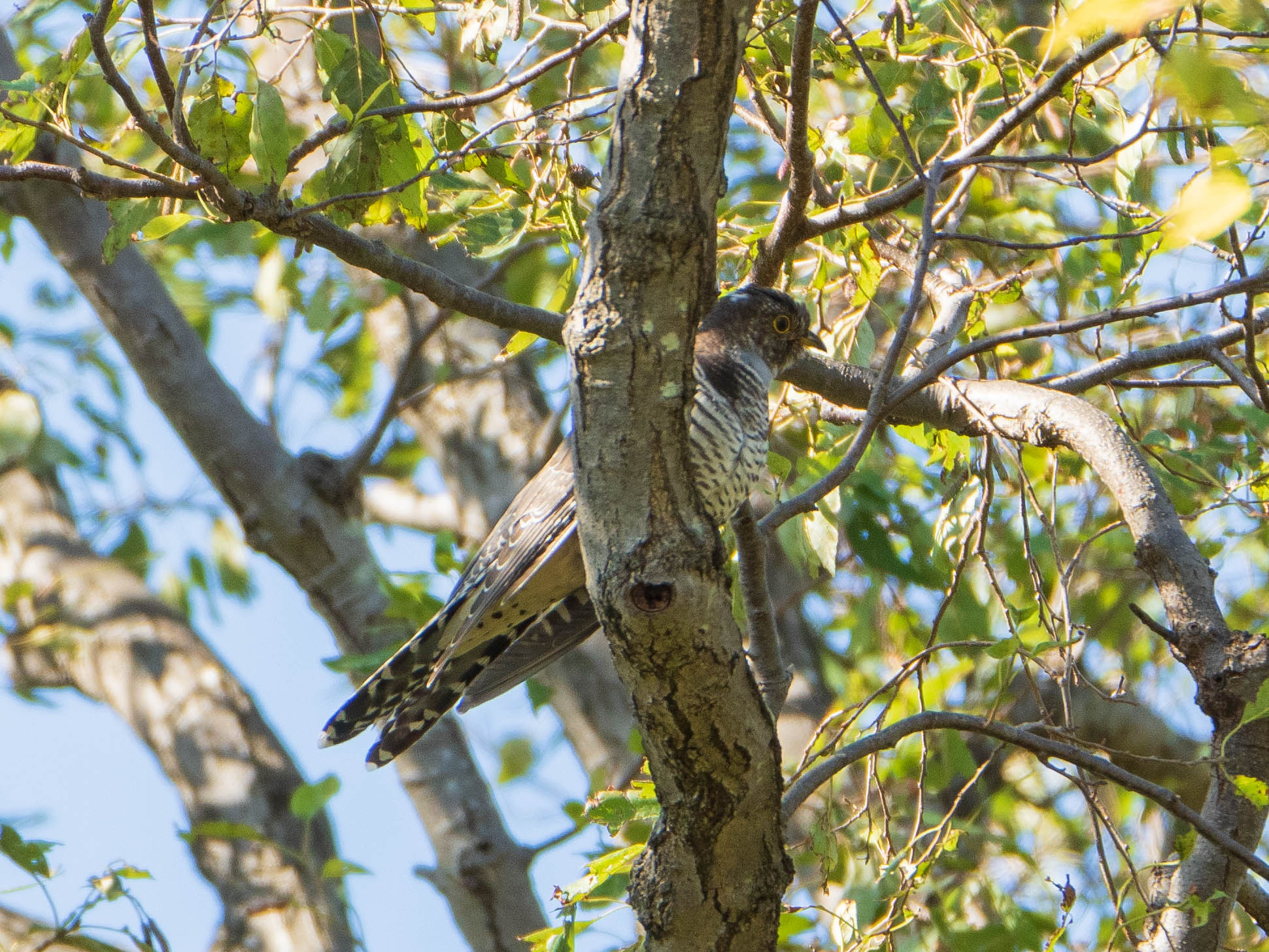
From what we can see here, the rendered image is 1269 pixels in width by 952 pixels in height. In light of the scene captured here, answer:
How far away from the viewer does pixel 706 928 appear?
1.92 meters

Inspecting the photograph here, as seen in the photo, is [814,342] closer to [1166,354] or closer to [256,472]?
[1166,354]

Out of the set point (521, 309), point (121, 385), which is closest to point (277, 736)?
point (121, 385)

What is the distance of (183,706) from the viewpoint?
523cm

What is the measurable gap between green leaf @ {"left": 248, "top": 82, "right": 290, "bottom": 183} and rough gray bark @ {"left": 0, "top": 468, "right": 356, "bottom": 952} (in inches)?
115

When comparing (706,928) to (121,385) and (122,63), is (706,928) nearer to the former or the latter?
(122,63)

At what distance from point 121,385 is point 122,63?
494cm

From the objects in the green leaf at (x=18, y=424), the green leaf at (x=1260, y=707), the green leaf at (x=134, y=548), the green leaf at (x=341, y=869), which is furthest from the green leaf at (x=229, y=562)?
the green leaf at (x=1260, y=707)

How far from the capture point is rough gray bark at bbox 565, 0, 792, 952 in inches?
58.5

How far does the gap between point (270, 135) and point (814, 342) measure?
6.36 feet

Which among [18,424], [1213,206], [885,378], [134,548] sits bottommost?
[1213,206]

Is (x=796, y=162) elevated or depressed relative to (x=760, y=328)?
depressed

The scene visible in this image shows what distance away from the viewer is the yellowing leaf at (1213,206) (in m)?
0.88

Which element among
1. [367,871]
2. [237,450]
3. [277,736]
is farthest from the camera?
[277,736]

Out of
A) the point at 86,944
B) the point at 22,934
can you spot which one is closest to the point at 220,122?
the point at 86,944
